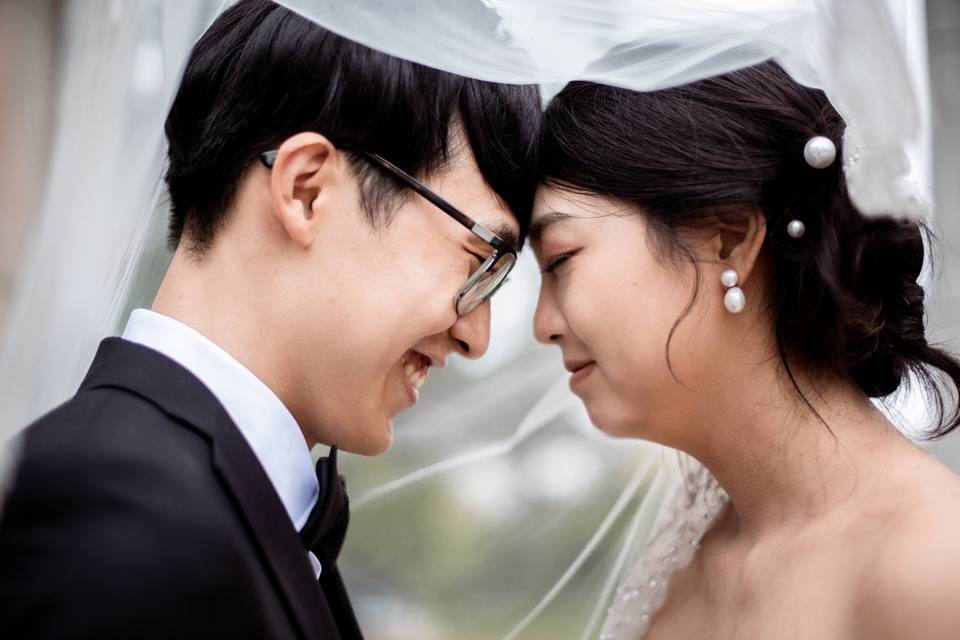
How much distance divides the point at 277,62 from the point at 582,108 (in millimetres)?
738

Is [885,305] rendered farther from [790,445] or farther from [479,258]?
[479,258]

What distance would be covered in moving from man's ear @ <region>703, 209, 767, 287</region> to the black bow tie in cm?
105

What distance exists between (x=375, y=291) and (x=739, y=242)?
87 cm

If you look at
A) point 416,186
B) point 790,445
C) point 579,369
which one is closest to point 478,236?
point 416,186

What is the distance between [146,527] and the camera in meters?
1.76

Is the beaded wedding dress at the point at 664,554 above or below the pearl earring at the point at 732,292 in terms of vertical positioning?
below

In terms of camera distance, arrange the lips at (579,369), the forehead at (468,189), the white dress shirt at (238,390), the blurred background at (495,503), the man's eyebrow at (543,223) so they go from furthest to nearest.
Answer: the blurred background at (495,503) < the lips at (579,369) < the man's eyebrow at (543,223) < the forehead at (468,189) < the white dress shirt at (238,390)

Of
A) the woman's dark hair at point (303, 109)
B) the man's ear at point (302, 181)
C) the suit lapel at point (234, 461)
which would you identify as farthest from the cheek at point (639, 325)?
the suit lapel at point (234, 461)

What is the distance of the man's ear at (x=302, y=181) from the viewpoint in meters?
2.29

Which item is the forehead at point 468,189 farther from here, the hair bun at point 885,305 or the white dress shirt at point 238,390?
the hair bun at point 885,305

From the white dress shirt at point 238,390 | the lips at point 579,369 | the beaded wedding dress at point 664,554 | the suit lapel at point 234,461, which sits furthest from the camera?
the beaded wedding dress at point 664,554

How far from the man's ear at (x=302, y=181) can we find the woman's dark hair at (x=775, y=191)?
0.58m

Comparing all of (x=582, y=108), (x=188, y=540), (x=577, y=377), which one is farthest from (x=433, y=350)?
(x=188, y=540)

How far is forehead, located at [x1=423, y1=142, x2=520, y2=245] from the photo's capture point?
7.96ft
